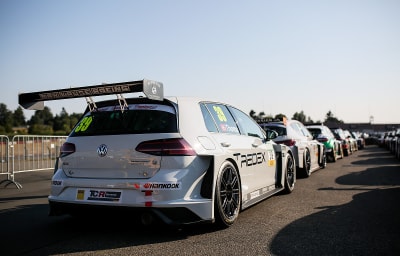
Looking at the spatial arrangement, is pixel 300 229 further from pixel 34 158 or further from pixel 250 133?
pixel 34 158

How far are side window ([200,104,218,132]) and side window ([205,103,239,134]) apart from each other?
3.6 inches

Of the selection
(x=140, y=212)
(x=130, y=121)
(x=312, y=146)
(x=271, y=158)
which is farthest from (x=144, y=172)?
(x=312, y=146)

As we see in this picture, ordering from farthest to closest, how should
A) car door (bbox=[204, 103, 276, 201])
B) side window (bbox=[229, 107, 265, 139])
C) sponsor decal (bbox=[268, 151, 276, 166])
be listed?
1. sponsor decal (bbox=[268, 151, 276, 166])
2. side window (bbox=[229, 107, 265, 139])
3. car door (bbox=[204, 103, 276, 201])

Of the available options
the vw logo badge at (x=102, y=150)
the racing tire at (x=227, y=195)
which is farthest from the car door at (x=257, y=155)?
the vw logo badge at (x=102, y=150)

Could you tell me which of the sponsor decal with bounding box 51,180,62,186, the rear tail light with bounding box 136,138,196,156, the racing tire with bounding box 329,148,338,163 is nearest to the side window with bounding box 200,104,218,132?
the rear tail light with bounding box 136,138,196,156

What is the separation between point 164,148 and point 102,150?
723 millimetres

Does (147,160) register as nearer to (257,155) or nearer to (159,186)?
(159,186)

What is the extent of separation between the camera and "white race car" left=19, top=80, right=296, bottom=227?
12.8 ft

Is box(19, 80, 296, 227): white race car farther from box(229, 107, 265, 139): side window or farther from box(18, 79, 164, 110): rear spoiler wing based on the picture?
box(229, 107, 265, 139): side window

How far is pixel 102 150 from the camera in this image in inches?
162

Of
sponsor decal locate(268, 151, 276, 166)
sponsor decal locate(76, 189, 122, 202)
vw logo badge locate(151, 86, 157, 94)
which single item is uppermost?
vw logo badge locate(151, 86, 157, 94)

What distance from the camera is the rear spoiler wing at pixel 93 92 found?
3.83 m

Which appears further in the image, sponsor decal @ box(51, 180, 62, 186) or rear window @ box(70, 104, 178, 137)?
sponsor decal @ box(51, 180, 62, 186)

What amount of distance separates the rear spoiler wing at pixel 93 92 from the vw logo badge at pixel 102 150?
0.57 meters
